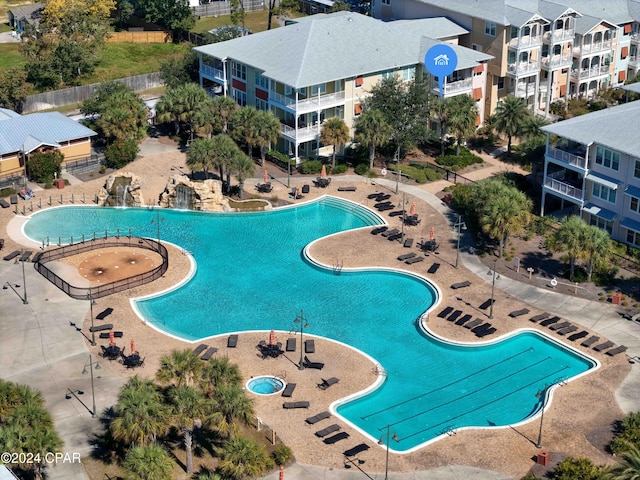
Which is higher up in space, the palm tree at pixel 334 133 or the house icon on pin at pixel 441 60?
the house icon on pin at pixel 441 60

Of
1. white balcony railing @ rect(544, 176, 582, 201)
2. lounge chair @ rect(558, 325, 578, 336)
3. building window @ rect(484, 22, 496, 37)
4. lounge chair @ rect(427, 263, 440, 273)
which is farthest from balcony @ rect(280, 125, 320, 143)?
lounge chair @ rect(558, 325, 578, 336)

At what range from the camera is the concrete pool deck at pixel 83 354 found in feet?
184

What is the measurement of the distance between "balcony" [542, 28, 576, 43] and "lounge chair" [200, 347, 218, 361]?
194 feet

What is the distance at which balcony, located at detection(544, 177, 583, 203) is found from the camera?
84.4 metres

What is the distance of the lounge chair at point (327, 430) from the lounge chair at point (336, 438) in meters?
0.49

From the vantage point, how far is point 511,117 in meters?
97.2

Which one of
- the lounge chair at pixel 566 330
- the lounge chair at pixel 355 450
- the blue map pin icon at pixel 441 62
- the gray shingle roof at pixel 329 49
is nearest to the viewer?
the lounge chair at pixel 355 450

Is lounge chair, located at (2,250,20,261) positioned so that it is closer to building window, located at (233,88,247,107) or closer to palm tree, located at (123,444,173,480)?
building window, located at (233,88,247,107)

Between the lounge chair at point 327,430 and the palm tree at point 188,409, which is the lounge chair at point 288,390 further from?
the palm tree at point 188,409

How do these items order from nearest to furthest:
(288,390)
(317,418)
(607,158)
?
(317,418)
(288,390)
(607,158)

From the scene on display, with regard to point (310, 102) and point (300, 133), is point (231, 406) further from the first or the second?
point (310, 102)

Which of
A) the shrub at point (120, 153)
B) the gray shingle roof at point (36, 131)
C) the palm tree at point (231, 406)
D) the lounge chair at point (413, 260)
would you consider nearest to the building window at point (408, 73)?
the lounge chair at point (413, 260)

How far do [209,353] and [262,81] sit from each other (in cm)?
4120

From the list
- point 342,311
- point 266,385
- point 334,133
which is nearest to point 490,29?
point 334,133
